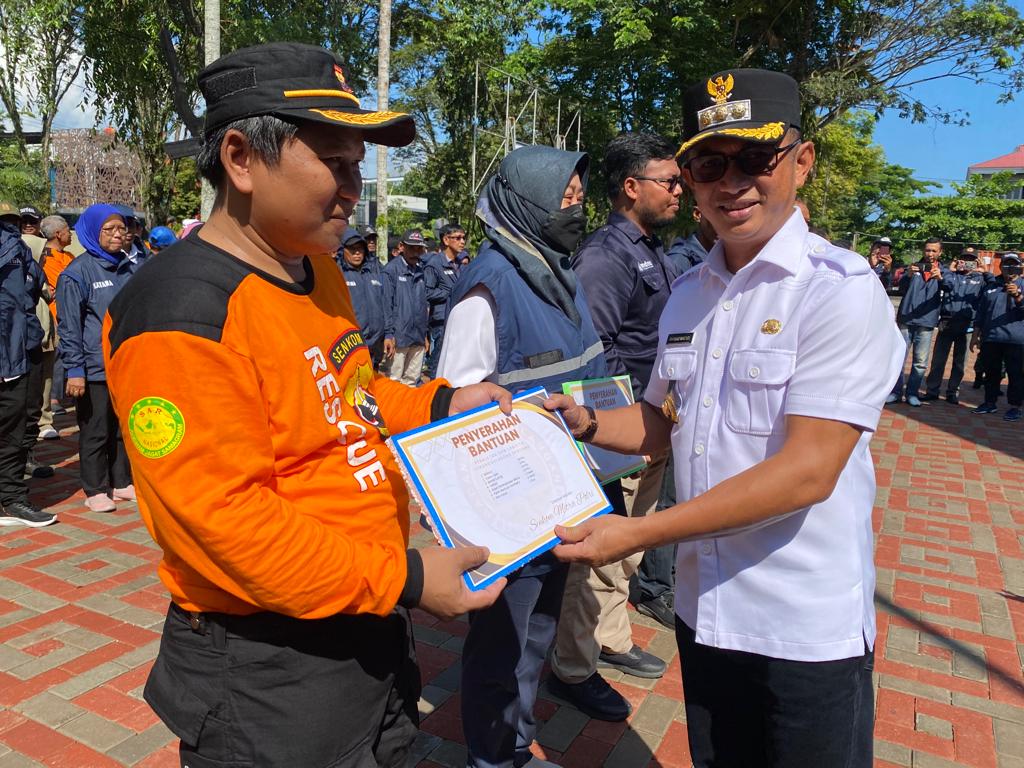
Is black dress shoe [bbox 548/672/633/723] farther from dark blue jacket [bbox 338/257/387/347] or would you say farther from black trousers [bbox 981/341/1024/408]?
black trousers [bbox 981/341/1024/408]

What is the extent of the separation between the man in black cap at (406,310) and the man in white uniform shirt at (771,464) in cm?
750

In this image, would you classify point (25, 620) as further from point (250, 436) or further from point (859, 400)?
point (859, 400)

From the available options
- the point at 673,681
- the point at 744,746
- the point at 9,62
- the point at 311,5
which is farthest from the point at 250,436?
the point at 9,62

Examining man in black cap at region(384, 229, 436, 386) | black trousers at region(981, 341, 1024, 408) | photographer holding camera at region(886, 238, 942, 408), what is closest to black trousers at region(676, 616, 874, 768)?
man in black cap at region(384, 229, 436, 386)

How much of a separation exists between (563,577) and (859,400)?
1.35 metres

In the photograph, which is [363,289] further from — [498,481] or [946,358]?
[946,358]

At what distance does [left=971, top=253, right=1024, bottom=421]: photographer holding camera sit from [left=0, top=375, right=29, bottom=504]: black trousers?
11591mm

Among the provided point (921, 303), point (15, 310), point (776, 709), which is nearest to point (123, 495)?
point (15, 310)

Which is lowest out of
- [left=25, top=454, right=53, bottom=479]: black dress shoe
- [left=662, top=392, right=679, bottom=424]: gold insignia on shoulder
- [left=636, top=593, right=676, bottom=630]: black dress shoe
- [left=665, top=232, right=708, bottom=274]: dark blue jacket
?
[left=25, top=454, right=53, bottom=479]: black dress shoe

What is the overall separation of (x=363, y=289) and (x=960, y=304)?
8967 mm

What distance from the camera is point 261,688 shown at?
1.42 metres

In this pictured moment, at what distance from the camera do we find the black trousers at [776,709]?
154 cm

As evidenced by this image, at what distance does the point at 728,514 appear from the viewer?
1.49m

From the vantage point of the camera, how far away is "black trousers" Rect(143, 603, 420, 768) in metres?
1.42
